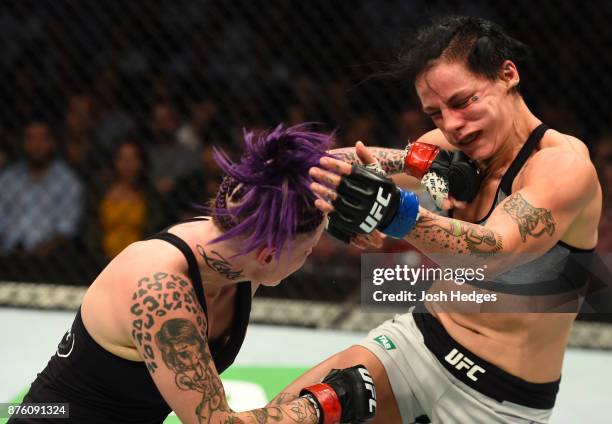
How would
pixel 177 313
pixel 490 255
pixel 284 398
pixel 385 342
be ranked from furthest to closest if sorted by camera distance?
1. pixel 385 342
2. pixel 284 398
3. pixel 490 255
4. pixel 177 313

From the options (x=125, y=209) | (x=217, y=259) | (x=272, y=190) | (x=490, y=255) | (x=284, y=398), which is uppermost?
(x=272, y=190)

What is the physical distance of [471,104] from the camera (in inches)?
74.5

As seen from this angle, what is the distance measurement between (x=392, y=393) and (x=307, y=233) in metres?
0.62

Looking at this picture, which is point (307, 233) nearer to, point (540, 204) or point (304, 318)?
point (540, 204)

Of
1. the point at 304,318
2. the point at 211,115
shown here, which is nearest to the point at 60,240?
the point at 211,115

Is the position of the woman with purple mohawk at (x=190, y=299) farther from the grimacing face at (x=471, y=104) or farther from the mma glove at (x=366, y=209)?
the grimacing face at (x=471, y=104)

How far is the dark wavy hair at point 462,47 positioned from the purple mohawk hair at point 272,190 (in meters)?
0.52

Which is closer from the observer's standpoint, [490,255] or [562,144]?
[490,255]

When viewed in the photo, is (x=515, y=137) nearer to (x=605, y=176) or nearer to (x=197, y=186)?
(x=605, y=176)

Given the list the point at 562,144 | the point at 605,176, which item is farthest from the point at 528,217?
the point at 605,176

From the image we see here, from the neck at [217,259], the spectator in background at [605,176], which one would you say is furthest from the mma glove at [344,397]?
the spectator in background at [605,176]

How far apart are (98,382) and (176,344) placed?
0.21 m

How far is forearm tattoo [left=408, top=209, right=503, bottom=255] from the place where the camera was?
1658mm

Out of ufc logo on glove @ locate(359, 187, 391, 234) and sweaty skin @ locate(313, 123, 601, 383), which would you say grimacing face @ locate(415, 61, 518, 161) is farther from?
ufc logo on glove @ locate(359, 187, 391, 234)
